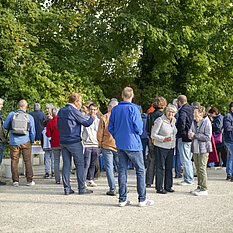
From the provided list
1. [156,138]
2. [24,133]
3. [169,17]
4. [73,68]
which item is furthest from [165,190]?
[169,17]

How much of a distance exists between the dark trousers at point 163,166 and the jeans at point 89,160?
1576 mm

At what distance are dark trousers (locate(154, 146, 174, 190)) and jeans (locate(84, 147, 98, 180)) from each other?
1.58 m

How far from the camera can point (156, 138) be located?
8.06 metres

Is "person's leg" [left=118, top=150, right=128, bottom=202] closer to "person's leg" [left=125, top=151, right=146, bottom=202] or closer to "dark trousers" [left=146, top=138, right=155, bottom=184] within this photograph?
"person's leg" [left=125, top=151, right=146, bottom=202]

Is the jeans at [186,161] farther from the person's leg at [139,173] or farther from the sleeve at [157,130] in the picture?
the person's leg at [139,173]

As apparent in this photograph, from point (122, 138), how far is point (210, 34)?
16.3m

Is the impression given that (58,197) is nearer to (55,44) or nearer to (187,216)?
(187,216)

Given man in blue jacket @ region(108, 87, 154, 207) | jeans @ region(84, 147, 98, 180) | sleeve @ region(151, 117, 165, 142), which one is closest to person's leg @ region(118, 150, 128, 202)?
man in blue jacket @ region(108, 87, 154, 207)

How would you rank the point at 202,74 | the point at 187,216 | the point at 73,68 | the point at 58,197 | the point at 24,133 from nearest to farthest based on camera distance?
the point at 187,216
the point at 58,197
the point at 24,133
the point at 73,68
the point at 202,74

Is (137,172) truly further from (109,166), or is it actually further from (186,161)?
(186,161)

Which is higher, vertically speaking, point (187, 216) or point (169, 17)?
point (169, 17)

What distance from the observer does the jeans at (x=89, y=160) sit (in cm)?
885

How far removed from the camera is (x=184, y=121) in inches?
364

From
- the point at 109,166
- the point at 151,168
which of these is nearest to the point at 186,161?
the point at 151,168
